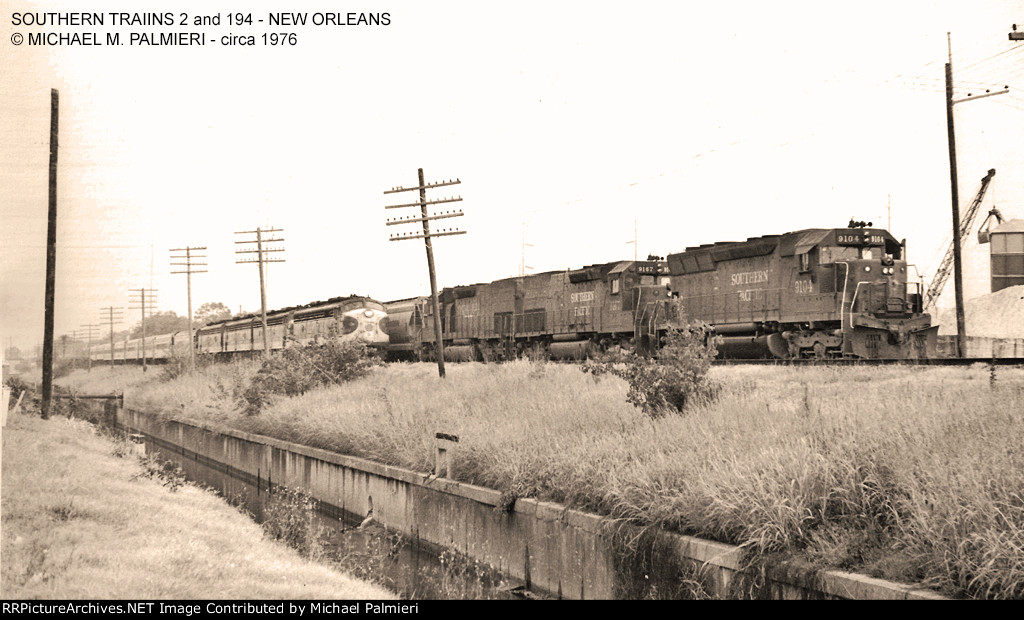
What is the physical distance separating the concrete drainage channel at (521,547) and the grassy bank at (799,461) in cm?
23

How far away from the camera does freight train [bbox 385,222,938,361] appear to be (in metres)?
18.5

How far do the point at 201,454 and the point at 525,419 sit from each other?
15.4 m

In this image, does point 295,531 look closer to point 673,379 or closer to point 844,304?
point 673,379

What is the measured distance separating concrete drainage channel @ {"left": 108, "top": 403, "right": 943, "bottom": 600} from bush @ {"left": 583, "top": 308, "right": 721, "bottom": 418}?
9.53 feet

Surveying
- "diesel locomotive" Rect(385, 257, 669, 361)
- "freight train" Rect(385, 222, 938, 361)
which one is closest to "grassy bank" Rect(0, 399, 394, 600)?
"freight train" Rect(385, 222, 938, 361)

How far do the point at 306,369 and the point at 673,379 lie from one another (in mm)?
16054

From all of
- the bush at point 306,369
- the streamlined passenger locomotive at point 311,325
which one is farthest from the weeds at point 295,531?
the streamlined passenger locomotive at point 311,325

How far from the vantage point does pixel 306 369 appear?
24.4 m

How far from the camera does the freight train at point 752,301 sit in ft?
60.8

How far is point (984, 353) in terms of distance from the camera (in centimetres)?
2853

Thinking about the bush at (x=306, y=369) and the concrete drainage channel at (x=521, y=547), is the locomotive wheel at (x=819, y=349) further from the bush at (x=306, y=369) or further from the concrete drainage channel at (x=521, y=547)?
the bush at (x=306, y=369)

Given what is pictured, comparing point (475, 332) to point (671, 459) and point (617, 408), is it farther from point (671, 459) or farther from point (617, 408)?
point (671, 459)

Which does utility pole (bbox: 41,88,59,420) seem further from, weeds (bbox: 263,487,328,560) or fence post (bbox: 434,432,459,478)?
fence post (bbox: 434,432,459,478)

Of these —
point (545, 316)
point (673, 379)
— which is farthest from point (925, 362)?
point (545, 316)
